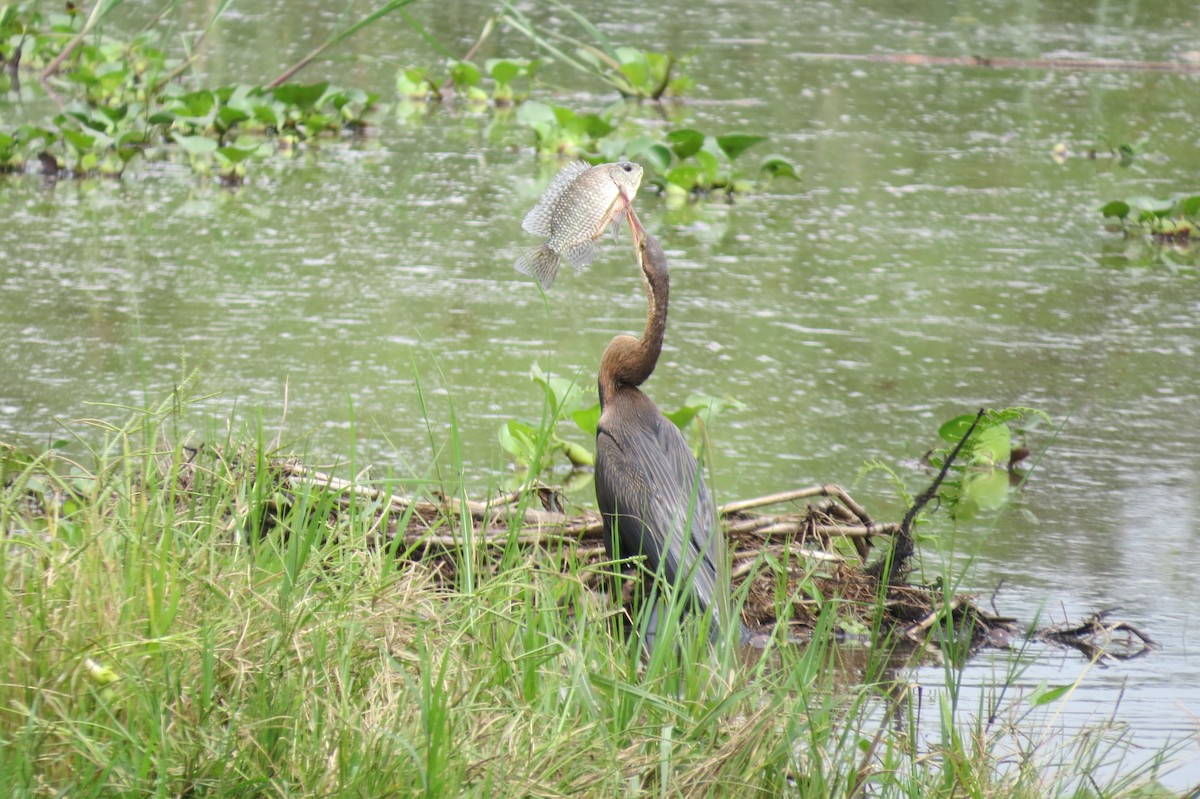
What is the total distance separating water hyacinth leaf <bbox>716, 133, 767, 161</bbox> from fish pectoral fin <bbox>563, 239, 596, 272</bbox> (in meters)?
3.77

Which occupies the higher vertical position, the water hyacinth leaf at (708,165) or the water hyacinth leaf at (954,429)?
the water hyacinth leaf at (708,165)

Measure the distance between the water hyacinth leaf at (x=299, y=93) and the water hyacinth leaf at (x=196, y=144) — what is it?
0.60m

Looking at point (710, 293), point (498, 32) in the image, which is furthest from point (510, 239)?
point (498, 32)

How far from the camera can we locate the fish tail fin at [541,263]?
3.20 m

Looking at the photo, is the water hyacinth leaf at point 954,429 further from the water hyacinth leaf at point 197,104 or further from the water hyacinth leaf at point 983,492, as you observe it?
the water hyacinth leaf at point 197,104

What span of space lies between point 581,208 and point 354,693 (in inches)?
47.2

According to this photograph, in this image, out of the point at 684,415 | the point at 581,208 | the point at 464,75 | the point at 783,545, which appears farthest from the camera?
the point at 464,75

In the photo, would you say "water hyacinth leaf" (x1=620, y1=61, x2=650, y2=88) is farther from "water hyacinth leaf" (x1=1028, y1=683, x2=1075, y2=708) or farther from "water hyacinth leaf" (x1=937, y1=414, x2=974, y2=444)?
"water hyacinth leaf" (x1=1028, y1=683, x2=1075, y2=708)

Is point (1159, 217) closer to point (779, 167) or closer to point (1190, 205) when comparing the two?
point (1190, 205)

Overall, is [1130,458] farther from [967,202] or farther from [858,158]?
[858,158]

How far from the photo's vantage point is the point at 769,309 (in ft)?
18.2

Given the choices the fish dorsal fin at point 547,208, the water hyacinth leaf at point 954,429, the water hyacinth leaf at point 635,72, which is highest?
the fish dorsal fin at point 547,208

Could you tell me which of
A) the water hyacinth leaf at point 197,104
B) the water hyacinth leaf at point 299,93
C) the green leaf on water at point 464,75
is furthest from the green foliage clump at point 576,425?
the green leaf on water at point 464,75

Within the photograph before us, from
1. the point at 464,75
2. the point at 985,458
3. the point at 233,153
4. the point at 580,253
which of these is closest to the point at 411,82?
the point at 464,75
